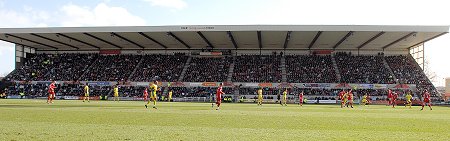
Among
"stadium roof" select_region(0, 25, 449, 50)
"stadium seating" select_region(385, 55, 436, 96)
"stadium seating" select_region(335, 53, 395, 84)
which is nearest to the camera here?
"stadium roof" select_region(0, 25, 449, 50)

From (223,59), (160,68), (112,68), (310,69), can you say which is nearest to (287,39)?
(310,69)

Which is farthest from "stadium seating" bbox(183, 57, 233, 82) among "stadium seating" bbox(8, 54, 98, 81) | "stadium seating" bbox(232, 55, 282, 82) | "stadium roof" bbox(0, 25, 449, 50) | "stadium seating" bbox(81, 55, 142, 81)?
"stadium seating" bbox(8, 54, 98, 81)

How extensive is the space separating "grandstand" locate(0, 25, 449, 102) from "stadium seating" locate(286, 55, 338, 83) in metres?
0.12

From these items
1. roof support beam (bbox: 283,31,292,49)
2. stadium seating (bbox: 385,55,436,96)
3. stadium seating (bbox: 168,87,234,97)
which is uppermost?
roof support beam (bbox: 283,31,292,49)

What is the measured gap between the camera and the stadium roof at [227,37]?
144 ft

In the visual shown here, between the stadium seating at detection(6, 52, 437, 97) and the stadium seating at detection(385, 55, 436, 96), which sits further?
the stadium seating at detection(6, 52, 437, 97)

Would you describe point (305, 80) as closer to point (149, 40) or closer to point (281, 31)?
point (281, 31)

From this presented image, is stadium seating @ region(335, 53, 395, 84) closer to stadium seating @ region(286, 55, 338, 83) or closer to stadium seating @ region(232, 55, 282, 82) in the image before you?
stadium seating @ region(286, 55, 338, 83)

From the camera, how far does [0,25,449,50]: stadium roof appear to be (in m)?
43.9

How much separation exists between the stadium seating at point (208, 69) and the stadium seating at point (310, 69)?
8.07 m

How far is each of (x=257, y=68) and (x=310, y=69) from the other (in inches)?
262

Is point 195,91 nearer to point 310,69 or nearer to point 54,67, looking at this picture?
point 310,69

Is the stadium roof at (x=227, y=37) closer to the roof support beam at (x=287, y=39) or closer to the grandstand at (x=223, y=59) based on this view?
the roof support beam at (x=287, y=39)

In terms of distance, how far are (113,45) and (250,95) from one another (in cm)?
2099
